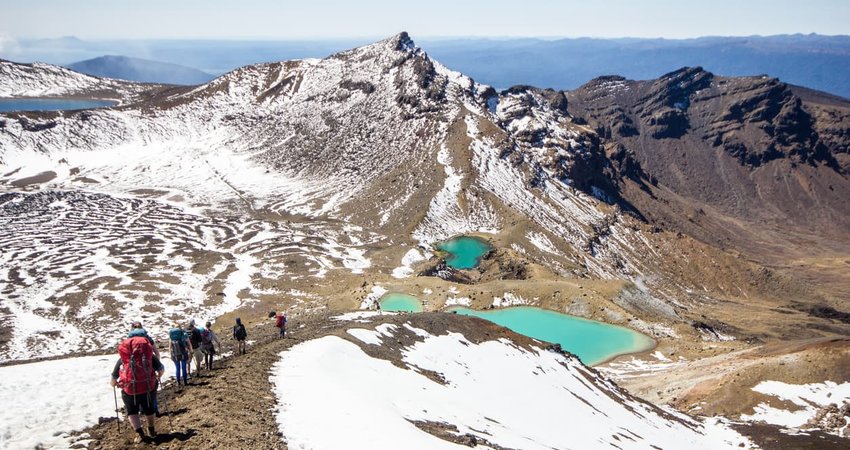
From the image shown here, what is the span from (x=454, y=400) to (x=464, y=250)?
286ft

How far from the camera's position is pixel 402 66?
608 feet

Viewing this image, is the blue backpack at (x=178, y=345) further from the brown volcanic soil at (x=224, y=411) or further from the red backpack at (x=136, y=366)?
the red backpack at (x=136, y=366)

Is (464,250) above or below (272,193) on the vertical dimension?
below

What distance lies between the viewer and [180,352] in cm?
2205

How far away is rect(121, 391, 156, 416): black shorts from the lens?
16172mm

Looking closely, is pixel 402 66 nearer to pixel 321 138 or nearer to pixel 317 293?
pixel 321 138

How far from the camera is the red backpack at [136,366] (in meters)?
16.0

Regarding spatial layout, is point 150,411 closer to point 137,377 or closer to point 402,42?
point 137,377

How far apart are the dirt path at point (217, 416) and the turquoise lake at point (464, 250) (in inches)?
3307

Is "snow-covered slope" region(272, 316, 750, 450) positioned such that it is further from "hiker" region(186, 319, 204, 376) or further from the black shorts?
the black shorts

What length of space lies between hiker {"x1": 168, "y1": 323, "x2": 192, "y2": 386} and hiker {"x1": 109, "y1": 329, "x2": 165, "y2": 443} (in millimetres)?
5453

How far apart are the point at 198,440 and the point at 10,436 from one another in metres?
5.77

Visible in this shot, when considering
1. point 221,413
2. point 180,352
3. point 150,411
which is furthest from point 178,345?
point 150,411

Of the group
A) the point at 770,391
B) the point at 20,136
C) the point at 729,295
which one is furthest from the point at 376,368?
the point at 20,136
